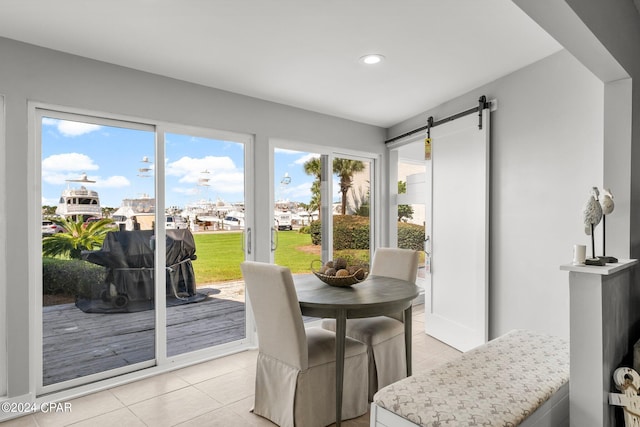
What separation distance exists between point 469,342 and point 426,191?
158 centimetres

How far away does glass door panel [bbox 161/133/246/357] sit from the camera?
3240 mm

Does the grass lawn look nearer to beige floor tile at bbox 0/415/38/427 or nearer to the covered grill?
the covered grill

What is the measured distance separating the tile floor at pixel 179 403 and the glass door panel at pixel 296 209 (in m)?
1.19

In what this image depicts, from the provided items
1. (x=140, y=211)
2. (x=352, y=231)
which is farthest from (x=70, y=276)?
(x=352, y=231)

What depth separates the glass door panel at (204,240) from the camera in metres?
3.24

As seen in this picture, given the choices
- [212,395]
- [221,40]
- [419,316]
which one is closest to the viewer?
[221,40]

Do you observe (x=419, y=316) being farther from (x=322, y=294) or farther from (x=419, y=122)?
(x=322, y=294)

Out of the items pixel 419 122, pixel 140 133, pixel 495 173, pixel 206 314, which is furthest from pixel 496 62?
pixel 206 314

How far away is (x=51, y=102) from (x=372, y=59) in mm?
2275

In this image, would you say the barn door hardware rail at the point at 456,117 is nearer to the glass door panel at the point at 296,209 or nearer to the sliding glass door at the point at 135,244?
the glass door panel at the point at 296,209

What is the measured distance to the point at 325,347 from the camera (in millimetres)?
2326

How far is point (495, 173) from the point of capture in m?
3.30

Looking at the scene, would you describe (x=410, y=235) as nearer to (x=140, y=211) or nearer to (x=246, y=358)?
(x=246, y=358)

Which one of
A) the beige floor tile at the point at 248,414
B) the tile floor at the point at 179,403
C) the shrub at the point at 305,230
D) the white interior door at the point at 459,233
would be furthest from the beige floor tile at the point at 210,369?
the white interior door at the point at 459,233
